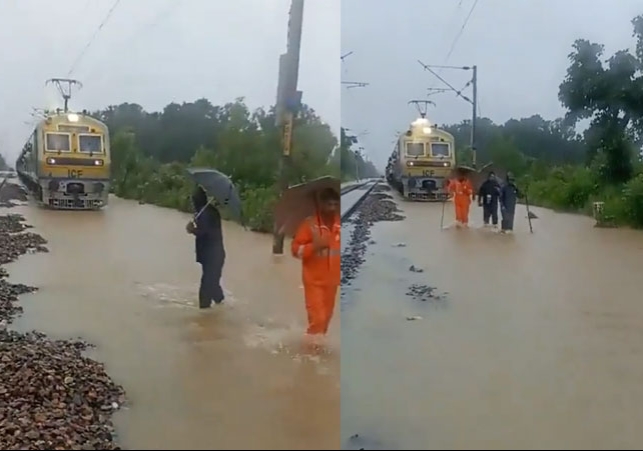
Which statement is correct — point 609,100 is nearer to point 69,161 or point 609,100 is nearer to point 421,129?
point 421,129

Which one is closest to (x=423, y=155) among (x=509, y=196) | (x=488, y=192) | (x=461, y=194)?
(x=461, y=194)

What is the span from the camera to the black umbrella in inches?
77.0

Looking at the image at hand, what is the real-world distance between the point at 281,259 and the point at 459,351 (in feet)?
3.07

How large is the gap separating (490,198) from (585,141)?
830mm

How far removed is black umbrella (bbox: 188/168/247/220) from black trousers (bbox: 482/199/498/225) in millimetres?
793

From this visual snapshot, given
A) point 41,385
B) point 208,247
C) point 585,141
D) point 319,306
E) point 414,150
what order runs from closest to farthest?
1. point 319,306
2. point 208,247
3. point 414,150
4. point 41,385
5. point 585,141

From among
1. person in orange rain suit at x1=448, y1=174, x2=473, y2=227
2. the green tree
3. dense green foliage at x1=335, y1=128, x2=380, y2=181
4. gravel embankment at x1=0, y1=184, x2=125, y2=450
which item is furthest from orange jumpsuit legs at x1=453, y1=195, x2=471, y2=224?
gravel embankment at x1=0, y1=184, x2=125, y2=450

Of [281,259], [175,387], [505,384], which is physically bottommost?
[505,384]

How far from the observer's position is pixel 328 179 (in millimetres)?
1557

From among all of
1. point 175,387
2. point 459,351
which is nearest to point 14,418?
point 175,387

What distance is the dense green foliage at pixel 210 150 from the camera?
1842 millimetres

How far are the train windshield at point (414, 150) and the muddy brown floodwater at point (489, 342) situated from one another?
0.17 metres

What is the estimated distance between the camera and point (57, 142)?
279cm

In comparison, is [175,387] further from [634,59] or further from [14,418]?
[634,59]
